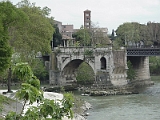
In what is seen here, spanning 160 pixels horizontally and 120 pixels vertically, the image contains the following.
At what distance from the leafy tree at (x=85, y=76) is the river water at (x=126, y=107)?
35.7 feet

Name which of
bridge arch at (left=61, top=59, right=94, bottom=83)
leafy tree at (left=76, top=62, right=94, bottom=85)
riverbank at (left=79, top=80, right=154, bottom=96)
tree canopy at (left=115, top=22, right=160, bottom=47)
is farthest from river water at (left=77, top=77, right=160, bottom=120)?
tree canopy at (left=115, top=22, right=160, bottom=47)

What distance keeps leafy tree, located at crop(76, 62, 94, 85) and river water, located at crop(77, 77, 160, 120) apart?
35.7 feet

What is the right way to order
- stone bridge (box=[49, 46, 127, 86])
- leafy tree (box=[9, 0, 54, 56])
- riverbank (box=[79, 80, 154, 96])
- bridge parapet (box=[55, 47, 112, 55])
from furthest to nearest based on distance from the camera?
bridge parapet (box=[55, 47, 112, 55])
stone bridge (box=[49, 46, 127, 86])
riverbank (box=[79, 80, 154, 96])
leafy tree (box=[9, 0, 54, 56])

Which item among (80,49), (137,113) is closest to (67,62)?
(80,49)

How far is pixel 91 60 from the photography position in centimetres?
5288

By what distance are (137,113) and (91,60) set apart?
21724 millimetres

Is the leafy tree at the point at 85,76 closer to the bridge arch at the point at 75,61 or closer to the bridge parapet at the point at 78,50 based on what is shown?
the bridge arch at the point at 75,61

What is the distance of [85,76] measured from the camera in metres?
55.2

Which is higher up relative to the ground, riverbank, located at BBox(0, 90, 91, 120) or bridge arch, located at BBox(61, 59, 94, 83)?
bridge arch, located at BBox(61, 59, 94, 83)

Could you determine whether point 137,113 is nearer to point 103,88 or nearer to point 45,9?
point 103,88

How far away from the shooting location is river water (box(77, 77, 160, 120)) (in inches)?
1202

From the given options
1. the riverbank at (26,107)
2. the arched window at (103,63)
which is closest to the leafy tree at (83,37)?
the arched window at (103,63)

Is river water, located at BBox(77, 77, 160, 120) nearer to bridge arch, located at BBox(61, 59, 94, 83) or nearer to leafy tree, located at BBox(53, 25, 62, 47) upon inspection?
bridge arch, located at BBox(61, 59, 94, 83)

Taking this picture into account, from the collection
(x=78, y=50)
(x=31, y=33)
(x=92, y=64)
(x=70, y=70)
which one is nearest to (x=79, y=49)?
(x=78, y=50)
